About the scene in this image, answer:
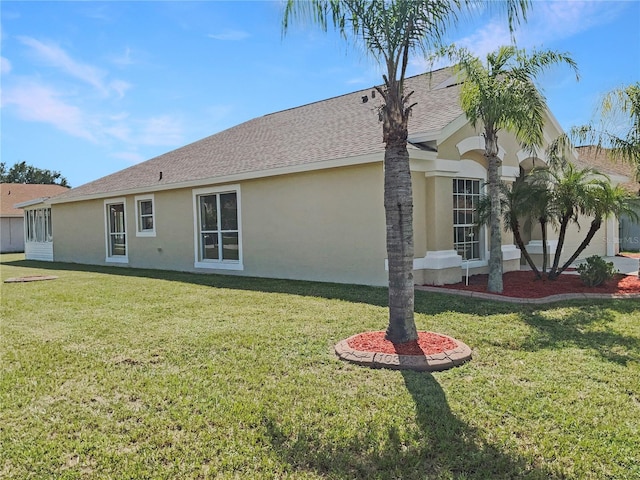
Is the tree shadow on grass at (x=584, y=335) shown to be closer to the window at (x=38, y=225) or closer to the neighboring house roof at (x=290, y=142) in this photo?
the neighboring house roof at (x=290, y=142)

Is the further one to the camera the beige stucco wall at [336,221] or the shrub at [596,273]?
the beige stucco wall at [336,221]

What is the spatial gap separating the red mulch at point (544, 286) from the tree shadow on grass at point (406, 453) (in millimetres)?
6399

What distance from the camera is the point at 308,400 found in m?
4.40

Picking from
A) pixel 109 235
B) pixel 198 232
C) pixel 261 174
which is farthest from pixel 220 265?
pixel 109 235

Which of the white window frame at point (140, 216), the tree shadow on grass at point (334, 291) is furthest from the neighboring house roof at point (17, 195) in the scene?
the tree shadow on grass at point (334, 291)

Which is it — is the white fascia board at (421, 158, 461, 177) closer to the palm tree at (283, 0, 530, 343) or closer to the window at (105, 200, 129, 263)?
the palm tree at (283, 0, 530, 343)

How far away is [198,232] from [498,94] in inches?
401

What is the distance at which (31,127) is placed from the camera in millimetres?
21531

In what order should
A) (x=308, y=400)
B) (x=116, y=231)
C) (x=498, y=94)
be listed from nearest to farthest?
(x=308, y=400)
(x=498, y=94)
(x=116, y=231)

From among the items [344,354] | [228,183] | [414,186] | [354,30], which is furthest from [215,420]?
[228,183]

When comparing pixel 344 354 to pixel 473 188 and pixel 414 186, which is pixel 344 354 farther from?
pixel 473 188

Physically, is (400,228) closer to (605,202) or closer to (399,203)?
(399,203)

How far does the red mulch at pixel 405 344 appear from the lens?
566 cm

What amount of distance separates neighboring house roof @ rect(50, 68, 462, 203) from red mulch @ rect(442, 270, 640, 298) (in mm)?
3728
